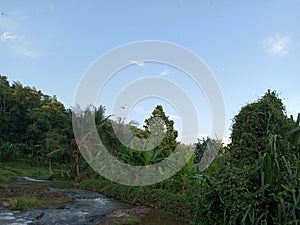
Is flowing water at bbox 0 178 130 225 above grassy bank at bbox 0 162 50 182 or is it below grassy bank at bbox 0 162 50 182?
below

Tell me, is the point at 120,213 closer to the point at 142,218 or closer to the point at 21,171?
the point at 142,218

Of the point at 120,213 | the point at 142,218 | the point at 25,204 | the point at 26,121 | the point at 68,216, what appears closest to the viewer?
the point at 142,218

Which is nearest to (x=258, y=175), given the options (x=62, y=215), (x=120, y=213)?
(x=120, y=213)

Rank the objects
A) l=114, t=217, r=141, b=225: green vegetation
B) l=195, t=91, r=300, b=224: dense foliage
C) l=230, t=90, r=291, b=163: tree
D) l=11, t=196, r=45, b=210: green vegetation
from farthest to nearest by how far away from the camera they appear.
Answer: l=11, t=196, r=45, b=210: green vegetation < l=114, t=217, r=141, b=225: green vegetation < l=230, t=90, r=291, b=163: tree < l=195, t=91, r=300, b=224: dense foliage

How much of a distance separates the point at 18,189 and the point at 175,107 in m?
7.92

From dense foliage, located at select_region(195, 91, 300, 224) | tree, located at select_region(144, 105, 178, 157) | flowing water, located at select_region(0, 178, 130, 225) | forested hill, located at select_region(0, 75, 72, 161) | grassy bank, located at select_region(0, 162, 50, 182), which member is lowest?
flowing water, located at select_region(0, 178, 130, 225)

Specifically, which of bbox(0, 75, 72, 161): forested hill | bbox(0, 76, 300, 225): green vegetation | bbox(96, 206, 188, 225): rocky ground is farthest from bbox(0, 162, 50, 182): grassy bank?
bbox(96, 206, 188, 225): rocky ground

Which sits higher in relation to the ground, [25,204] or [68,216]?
[25,204]

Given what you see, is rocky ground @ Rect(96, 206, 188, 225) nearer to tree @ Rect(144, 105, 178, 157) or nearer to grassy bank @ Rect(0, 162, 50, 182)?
tree @ Rect(144, 105, 178, 157)

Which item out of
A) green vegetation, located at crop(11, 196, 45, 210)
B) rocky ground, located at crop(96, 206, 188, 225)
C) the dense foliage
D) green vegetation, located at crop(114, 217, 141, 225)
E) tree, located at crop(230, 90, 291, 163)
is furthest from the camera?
green vegetation, located at crop(11, 196, 45, 210)

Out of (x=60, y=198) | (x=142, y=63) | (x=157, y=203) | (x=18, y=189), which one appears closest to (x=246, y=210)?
(x=157, y=203)

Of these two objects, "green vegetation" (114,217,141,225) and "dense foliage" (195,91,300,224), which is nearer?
"dense foliage" (195,91,300,224)

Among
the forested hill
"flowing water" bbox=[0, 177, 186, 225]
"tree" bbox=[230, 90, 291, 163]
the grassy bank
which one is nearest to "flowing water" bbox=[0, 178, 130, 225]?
"flowing water" bbox=[0, 177, 186, 225]

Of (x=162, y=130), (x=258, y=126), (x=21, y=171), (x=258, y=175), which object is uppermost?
(x=162, y=130)
